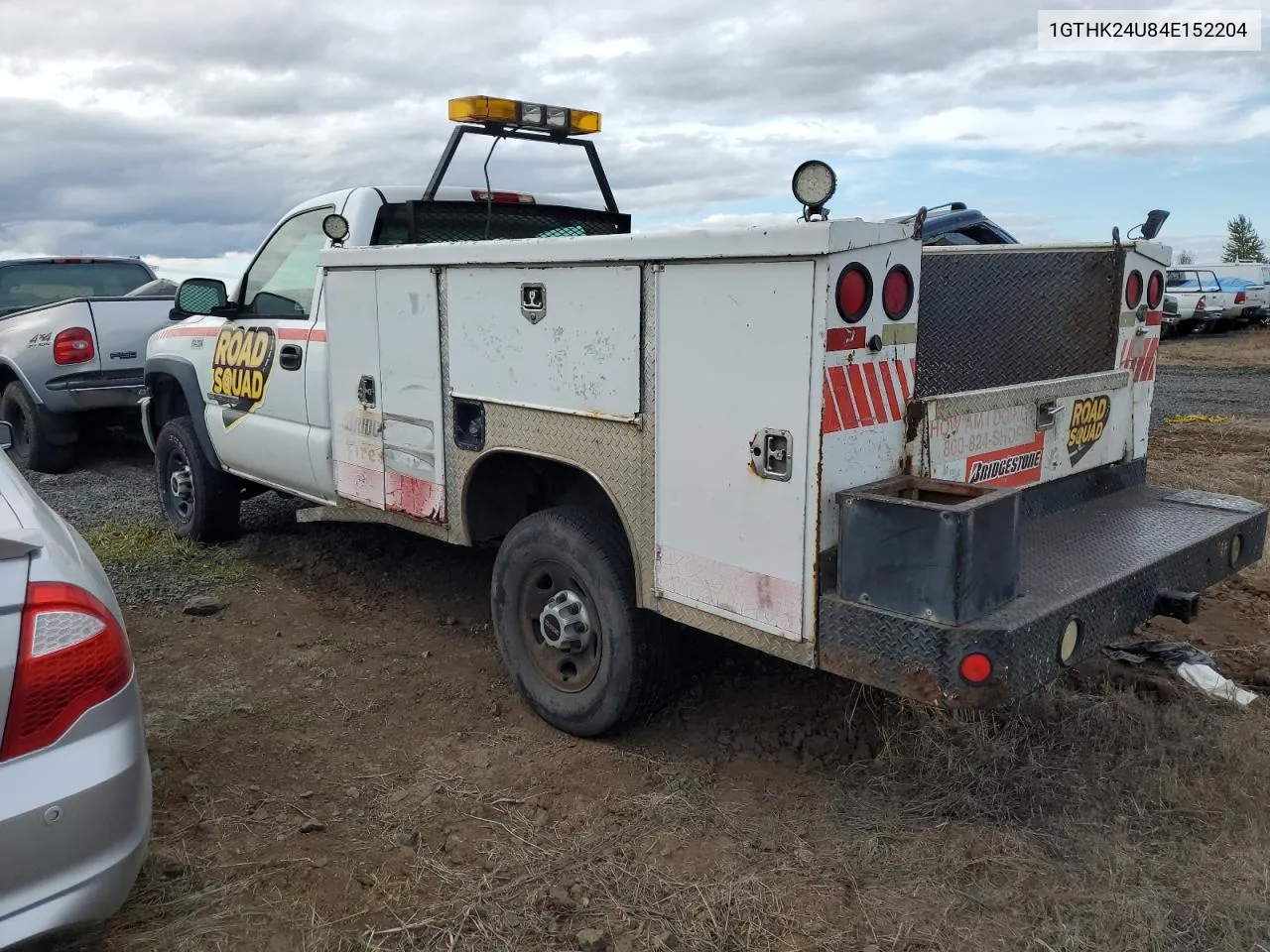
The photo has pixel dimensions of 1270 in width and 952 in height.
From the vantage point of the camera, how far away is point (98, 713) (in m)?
2.29

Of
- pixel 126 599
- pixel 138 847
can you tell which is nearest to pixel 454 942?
pixel 138 847

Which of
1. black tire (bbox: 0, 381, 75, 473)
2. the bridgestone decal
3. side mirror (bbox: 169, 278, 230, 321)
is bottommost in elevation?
black tire (bbox: 0, 381, 75, 473)

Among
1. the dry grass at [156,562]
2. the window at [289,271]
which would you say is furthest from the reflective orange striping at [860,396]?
the dry grass at [156,562]

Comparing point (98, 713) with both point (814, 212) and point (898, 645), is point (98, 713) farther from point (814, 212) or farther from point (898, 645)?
point (814, 212)

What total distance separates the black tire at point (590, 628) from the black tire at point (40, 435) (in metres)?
6.54

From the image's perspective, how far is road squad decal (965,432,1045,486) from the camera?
11.2 feet

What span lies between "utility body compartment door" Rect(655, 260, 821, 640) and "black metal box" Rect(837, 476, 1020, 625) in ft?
0.57

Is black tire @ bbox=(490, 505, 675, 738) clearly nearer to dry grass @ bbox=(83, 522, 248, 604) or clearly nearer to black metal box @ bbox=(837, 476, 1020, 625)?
black metal box @ bbox=(837, 476, 1020, 625)

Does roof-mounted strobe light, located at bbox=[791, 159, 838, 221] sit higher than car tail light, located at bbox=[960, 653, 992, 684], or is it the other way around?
roof-mounted strobe light, located at bbox=[791, 159, 838, 221]

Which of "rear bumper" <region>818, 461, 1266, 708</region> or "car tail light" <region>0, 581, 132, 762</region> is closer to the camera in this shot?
"car tail light" <region>0, 581, 132, 762</region>

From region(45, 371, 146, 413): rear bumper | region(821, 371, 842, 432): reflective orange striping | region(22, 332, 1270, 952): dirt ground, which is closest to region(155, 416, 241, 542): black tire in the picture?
region(22, 332, 1270, 952): dirt ground

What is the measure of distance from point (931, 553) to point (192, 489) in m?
5.00

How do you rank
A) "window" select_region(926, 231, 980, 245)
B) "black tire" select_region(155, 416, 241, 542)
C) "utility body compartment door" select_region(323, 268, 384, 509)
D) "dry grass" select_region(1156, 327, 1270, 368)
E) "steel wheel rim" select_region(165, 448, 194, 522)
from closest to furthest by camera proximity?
"utility body compartment door" select_region(323, 268, 384, 509), "black tire" select_region(155, 416, 241, 542), "steel wheel rim" select_region(165, 448, 194, 522), "window" select_region(926, 231, 980, 245), "dry grass" select_region(1156, 327, 1270, 368)

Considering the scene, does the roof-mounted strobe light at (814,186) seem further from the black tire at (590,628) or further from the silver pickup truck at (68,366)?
the silver pickup truck at (68,366)
